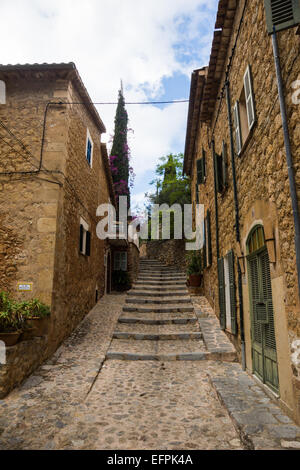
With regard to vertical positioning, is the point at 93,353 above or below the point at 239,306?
below

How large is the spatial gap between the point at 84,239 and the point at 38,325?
135 inches

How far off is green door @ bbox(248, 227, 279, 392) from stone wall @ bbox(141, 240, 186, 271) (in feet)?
36.7

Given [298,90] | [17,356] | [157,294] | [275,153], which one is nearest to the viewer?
[298,90]

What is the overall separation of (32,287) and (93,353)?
1820 mm

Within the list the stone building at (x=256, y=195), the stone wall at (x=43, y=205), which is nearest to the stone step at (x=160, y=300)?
the stone wall at (x=43, y=205)

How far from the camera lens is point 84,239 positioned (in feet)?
28.0

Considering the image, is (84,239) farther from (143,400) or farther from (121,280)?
(143,400)

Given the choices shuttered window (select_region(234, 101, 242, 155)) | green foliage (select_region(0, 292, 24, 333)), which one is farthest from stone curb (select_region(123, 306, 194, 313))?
shuttered window (select_region(234, 101, 242, 155))

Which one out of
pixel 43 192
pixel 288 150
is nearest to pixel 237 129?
pixel 288 150

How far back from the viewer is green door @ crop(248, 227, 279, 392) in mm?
3920

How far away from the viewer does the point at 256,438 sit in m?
2.88

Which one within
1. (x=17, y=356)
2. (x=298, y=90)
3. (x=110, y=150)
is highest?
(x=110, y=150)

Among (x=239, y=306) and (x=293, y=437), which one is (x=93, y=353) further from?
(x=293, y=437)
